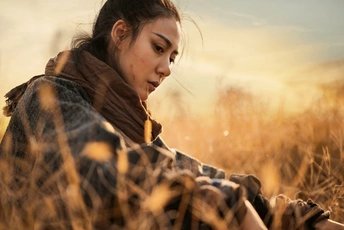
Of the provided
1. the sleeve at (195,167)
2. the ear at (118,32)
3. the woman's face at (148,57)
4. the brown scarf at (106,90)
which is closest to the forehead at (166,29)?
the woman's face at (148,57)

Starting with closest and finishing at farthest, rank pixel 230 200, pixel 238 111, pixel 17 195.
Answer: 1. pixel 230 200
2. pixel 17 195
3. pixel 238 111

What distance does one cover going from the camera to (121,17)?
2.63 m

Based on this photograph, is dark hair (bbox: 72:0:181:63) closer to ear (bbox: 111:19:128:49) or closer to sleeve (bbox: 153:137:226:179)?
ear (bbox: 111:19:128:49)

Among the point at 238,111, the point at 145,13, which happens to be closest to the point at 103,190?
the point at 145,13

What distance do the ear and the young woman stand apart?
0.22ft

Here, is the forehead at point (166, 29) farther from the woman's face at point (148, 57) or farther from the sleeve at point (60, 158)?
the sleeve at point (60, 158)

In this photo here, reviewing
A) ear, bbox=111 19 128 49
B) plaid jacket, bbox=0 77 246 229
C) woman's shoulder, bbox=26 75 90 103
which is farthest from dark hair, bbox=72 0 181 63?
plaid jacket, bbox=0 77 246 229

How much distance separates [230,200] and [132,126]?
0.73 metres

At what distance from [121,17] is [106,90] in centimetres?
61

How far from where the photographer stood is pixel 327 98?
4199 millimetres

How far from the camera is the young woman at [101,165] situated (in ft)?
5.00

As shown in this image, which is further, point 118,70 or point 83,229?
point 118,70

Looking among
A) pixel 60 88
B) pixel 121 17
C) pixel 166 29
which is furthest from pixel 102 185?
pixel 121 17

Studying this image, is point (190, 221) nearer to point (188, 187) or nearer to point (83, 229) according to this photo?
point (188, 187)
